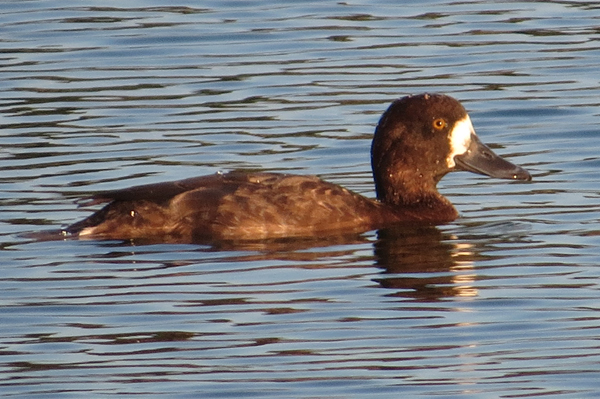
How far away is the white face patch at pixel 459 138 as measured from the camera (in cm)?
1075

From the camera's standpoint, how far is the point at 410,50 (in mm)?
15547

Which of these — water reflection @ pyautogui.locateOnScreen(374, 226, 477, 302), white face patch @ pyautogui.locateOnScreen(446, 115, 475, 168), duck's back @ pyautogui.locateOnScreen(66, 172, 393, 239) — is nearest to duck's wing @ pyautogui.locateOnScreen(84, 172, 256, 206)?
duck's back @ pyautogui.locateOnScreen(66, 172, 393, 239)

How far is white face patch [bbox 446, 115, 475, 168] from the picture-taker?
1075cm

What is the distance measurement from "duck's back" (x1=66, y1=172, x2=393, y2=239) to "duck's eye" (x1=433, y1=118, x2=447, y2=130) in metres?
0.89

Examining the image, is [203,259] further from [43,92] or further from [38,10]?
[38,10]

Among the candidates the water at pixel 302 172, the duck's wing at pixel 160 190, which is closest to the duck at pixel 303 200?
the duck's wing at pixel 160 190

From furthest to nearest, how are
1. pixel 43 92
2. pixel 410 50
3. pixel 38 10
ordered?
pixel 38 10, pixel 410 50, pixel 43 92

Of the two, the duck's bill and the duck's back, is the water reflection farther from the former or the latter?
the duck's bill

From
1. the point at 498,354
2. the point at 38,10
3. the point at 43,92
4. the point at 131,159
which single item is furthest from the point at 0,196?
the point at 38,10

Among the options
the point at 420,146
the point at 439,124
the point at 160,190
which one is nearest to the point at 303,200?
the point at 160,190

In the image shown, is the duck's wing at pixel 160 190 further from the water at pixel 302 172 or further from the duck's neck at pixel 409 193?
the duck's neck at pixel 409 193

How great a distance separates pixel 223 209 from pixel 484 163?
1822mm

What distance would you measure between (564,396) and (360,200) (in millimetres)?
3657

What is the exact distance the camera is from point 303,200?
397 inches
